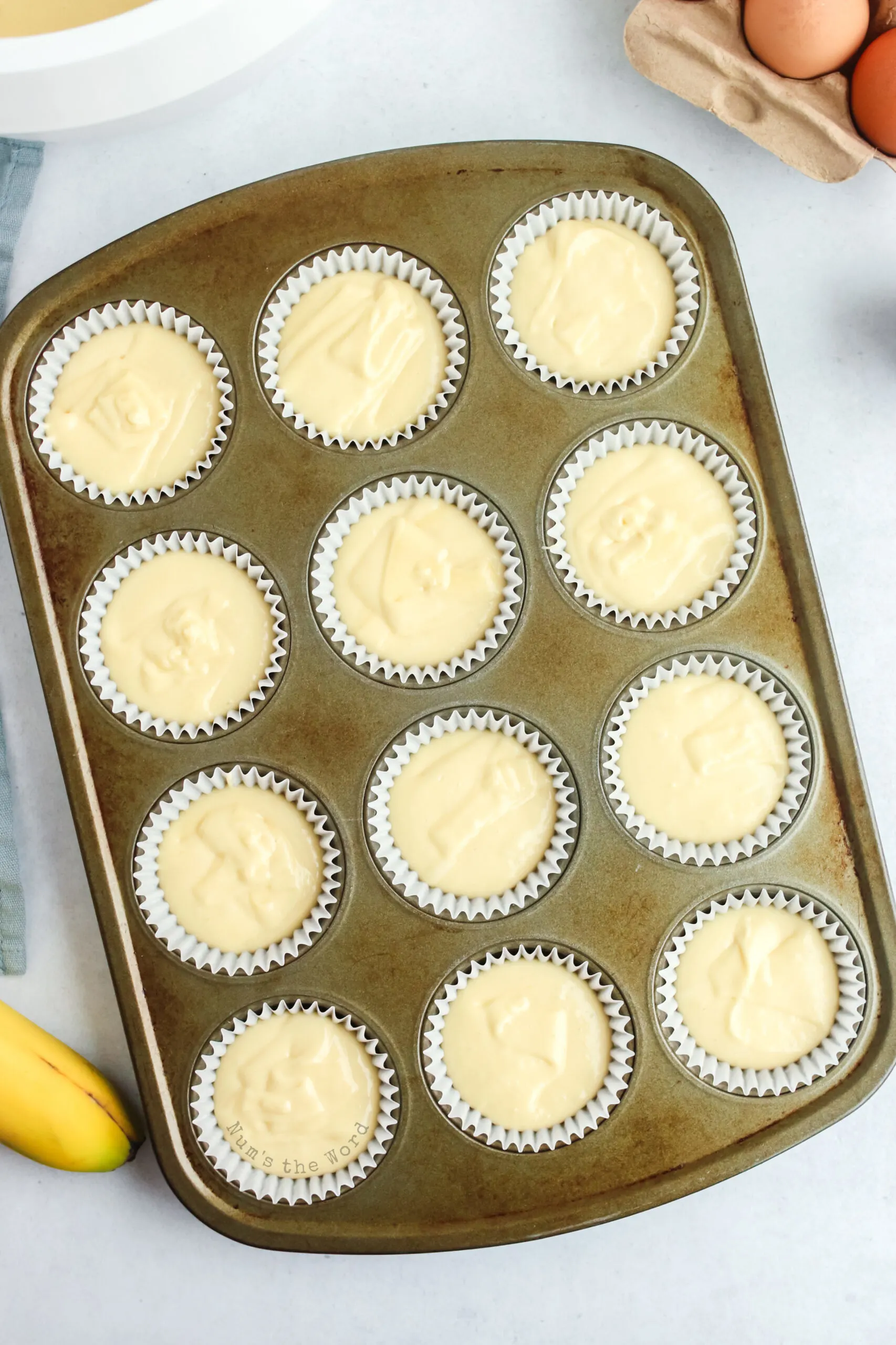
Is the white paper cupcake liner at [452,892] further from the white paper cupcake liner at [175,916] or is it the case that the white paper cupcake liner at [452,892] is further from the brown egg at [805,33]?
the brown egg at [805,33]

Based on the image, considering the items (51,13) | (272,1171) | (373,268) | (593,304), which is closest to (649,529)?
(593,304)

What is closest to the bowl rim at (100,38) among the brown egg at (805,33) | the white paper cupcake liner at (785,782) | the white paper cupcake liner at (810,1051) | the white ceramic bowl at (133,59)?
the white ceramic bowl at (133,59)

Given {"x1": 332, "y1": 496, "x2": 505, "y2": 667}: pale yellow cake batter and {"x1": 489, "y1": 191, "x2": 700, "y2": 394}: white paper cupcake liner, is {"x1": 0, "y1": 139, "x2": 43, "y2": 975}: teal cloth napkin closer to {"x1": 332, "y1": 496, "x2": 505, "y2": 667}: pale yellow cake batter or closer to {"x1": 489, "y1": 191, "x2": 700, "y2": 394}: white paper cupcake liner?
{"x1": 332, "y1": 496, "x2": 505, "y2": 667}: pale yellow cake batter

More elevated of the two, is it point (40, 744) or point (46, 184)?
point (46, 184)

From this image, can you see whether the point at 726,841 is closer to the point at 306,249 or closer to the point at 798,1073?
the point at 798,1073

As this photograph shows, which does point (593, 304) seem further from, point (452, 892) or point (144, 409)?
point (452, 892)

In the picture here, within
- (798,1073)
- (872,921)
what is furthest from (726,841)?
(798,1073)

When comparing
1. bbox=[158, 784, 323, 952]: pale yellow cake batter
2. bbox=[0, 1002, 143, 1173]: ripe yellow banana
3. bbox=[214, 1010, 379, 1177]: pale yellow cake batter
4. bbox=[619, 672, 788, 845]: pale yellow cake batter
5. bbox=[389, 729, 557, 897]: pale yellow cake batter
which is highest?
bbox=[619, 672, 788, 845]: pale yellow cake batter

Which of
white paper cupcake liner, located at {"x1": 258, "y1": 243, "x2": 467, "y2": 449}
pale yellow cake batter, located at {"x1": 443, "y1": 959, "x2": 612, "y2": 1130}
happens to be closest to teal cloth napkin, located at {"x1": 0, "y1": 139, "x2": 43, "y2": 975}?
white paper cupcake liner, located at {"x1": 258, "y1": 243, "x2": 467, "y2": 449}
